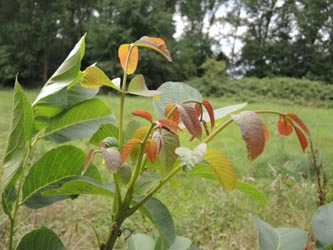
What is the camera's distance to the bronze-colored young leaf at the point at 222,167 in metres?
0.30

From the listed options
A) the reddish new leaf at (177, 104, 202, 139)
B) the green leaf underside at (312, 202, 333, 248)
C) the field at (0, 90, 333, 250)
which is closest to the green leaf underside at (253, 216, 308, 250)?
the green leaf underside at (312, 202, 333, 248)

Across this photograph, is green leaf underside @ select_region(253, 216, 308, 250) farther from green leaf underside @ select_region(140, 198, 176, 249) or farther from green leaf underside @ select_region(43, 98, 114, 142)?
green leaf underside @ select_region(43, 98, 114, 142)

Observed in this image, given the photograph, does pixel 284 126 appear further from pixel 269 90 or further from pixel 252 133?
pixel 269 90

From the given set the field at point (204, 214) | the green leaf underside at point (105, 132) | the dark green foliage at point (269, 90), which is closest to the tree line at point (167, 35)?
the dark green foliage at point (269, 90)

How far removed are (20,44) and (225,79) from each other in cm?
844

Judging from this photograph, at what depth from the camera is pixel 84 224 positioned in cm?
193

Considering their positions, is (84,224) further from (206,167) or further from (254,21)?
(254,21)

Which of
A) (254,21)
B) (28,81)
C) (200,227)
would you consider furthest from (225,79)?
(200,227)

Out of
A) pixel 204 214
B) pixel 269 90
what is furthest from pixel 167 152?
pixel 269 90

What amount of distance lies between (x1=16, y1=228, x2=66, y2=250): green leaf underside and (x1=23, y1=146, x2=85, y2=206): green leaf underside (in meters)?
0.05

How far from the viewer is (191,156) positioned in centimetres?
28

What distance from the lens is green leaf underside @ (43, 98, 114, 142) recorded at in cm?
47

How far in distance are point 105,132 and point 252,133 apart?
0.73 feet

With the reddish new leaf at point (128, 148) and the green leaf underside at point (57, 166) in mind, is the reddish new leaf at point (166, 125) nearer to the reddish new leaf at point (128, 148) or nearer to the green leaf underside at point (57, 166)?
the reddish new leaf at point (128, 148)
